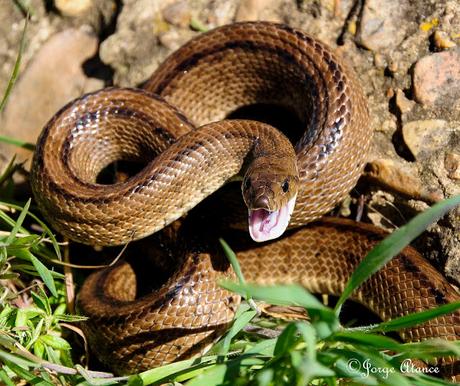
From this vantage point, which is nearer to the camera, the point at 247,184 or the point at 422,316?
the point at 422,316

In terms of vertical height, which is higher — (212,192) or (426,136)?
(426,136)

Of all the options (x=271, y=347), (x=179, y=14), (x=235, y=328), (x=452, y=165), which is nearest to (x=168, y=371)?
(x=235, y=328)

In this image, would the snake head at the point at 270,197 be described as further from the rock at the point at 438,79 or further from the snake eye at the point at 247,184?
the rock at the point at 438,79

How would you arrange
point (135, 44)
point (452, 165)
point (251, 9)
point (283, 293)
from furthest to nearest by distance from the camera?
point (135, 44)
point (251, 9)
point (452, 165)
point (283, 293)

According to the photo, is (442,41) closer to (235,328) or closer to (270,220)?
(270,220)

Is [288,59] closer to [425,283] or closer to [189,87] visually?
[189,87]

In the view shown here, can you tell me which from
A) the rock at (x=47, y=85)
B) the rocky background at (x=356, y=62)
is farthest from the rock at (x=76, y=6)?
the rock at (x=47, y=85)
